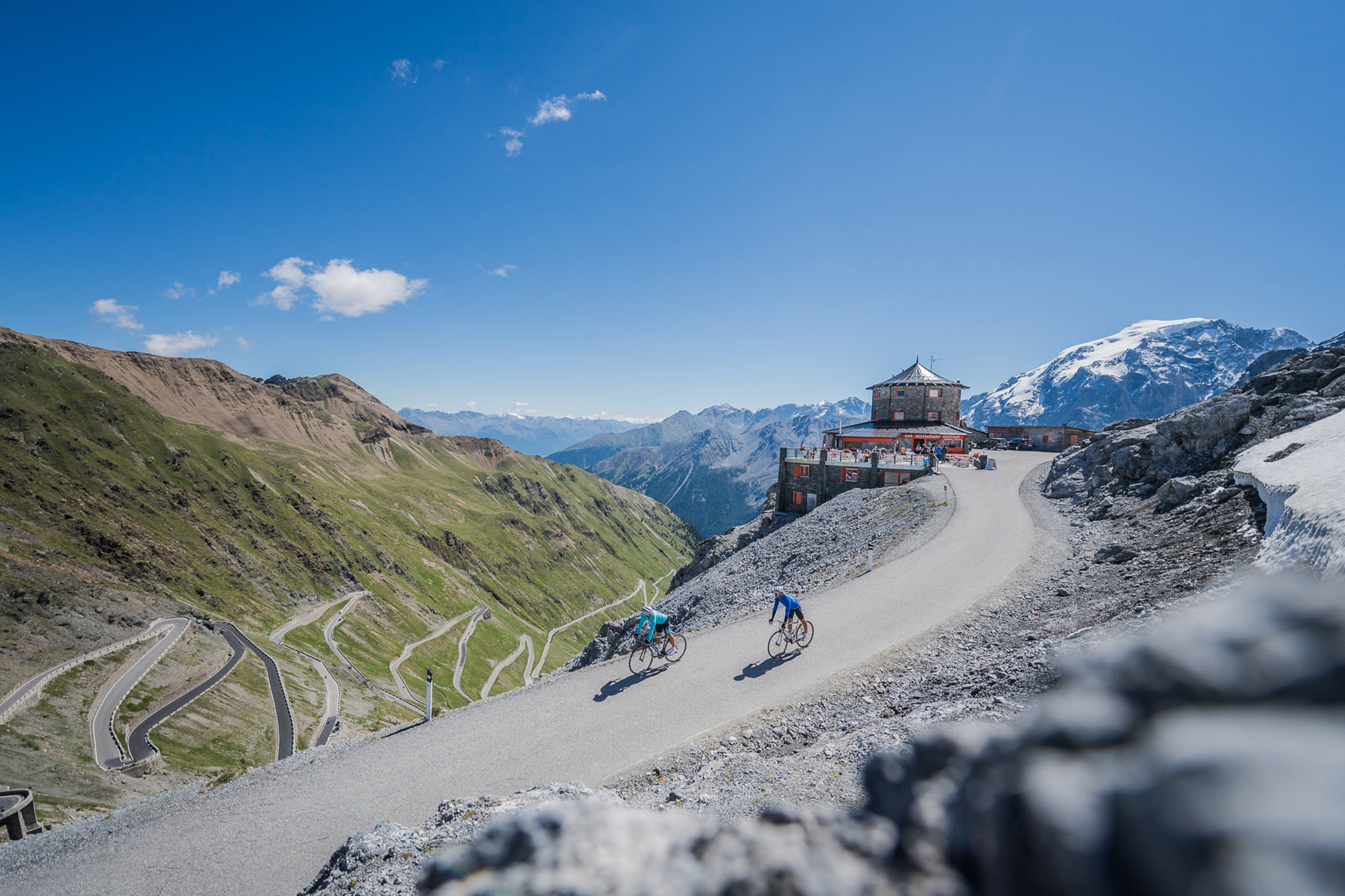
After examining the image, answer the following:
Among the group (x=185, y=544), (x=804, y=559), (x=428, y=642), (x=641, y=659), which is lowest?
(x=428, y=642)

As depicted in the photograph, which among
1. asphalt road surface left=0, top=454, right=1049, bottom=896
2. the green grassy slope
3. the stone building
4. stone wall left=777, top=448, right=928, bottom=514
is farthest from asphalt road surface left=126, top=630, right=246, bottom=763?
the stone building

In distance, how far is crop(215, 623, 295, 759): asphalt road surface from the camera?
60.2 metres

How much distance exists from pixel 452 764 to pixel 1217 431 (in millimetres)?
33768

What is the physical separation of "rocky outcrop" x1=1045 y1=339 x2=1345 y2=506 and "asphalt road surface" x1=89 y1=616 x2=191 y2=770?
78663 mm

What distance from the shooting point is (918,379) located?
6975 cm

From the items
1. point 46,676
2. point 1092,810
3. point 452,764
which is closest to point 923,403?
point 452,764

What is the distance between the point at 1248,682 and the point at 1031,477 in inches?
1836

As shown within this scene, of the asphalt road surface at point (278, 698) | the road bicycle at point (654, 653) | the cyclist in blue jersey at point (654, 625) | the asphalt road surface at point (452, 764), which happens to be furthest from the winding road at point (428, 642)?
the cyclist in blue jersey at point (654, 625)

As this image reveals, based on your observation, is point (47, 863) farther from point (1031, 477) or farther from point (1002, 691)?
point (1031, 477)

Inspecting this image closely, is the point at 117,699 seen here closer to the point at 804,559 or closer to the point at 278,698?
the point at 278,698

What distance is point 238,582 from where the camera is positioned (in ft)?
317

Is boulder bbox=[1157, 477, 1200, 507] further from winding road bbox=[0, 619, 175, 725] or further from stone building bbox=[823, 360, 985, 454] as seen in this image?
winding road bbox=[0, 619, 175, 725]

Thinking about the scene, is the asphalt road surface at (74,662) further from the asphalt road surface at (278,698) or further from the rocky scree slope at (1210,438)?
the rocky scree slope at (1210,438)

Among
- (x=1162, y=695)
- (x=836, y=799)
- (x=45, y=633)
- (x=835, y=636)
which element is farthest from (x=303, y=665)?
(x=1162, y=695)
